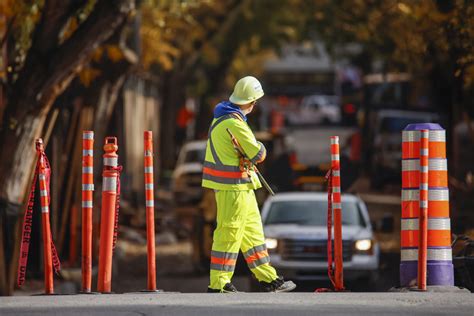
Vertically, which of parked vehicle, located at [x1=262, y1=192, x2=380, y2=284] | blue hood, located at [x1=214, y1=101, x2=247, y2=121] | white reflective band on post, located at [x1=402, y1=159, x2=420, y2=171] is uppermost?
blue hood, located at [x1=214, y1=101, x2=247, y2=121]

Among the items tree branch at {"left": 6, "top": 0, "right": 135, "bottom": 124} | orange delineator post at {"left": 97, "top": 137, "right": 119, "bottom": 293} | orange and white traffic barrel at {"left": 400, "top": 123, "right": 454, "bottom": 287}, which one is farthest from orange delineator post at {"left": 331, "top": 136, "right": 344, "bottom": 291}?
tree branch at {"left": 6, "top": 0, "right": 135, "bottom": 124}

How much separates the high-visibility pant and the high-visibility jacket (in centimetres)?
8

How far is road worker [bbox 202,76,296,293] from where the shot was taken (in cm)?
1145

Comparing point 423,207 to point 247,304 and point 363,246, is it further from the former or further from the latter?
point 363,246

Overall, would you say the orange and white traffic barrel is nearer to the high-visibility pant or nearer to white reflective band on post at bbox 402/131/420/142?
white reflective band on post at bbox 402/131/420/142

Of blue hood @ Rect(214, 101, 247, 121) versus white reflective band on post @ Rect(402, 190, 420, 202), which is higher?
blue hood @ Rect(214, 101, 247, 121)

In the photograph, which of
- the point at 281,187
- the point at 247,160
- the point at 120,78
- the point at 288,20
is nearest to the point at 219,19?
the point at 288,20

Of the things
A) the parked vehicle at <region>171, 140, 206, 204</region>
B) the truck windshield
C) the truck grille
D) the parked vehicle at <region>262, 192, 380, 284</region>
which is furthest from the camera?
the parked vehicle at <region>171, 140, 206, 204</region>

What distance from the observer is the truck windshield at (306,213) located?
17266mm

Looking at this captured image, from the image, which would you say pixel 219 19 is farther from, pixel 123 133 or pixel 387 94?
pixel 387 94

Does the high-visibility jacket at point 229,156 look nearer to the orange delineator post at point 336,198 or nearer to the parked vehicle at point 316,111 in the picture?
the orange delineator post at point 336,198

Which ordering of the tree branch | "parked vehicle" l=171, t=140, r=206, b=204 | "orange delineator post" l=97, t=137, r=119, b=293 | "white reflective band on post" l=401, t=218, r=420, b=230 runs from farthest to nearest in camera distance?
"parked vehicle" l=171, t=140, r=206, b=204 → the tree branch → "white reflective band on post" l=401, t=218, r=420, b=230 → "orange delineator post" l=97, t=137, r=119, b=293

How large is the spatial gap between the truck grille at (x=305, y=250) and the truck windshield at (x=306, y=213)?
551 millimetres

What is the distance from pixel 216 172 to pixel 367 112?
32.8m
